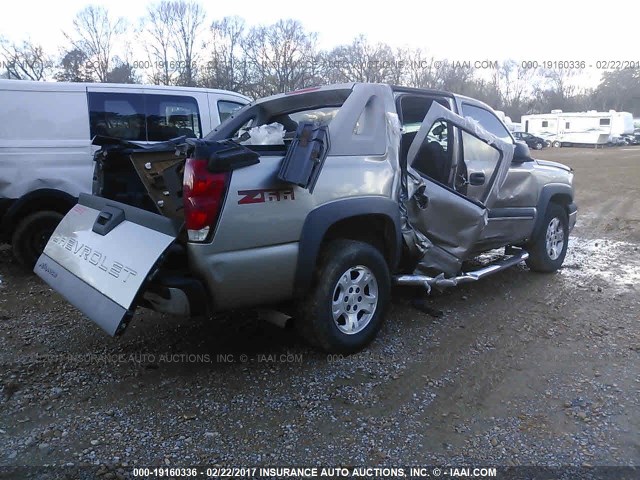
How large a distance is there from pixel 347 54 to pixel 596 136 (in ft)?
78.3

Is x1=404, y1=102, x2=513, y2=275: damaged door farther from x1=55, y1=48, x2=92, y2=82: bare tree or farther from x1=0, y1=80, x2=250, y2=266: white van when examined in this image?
x1=55, y1=48, x2=92, y2=82: bare tree

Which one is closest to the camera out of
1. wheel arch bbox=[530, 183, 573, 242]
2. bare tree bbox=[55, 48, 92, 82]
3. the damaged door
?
the damaged door

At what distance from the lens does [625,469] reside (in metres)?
2.74

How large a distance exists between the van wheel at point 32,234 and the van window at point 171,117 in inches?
64.4

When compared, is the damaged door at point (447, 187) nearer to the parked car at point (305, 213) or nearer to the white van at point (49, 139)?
the parked car at point (305, 213)

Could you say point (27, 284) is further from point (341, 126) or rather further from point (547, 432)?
point (547, 432)

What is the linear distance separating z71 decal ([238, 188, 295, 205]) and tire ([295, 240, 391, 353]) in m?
0.63

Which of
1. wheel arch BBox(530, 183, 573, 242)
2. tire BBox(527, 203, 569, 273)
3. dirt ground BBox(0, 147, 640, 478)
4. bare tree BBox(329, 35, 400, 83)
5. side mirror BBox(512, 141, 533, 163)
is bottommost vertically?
dirt ground BBox(0, 147, 640, 478)

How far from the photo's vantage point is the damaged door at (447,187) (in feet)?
14.5

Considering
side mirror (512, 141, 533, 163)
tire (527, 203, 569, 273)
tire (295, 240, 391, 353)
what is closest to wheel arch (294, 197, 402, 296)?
tire (295, 240, 391, 353)

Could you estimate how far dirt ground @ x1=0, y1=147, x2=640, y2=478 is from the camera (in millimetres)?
2889

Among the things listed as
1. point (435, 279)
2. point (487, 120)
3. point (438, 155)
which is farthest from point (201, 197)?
point (487, 120)

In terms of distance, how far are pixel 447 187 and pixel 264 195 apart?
6.56ft

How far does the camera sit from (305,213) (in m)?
3.53
